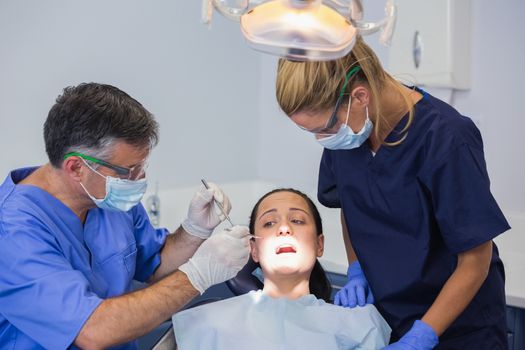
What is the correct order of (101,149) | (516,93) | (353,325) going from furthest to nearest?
(516,93)
(353,325)
(101,149)

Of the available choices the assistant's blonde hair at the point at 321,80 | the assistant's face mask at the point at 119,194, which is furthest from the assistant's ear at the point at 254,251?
the assistant's blonde hair at the point at 321,80

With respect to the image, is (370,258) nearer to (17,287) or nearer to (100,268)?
(100,268)

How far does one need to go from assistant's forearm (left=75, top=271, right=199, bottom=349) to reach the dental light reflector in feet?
2.15

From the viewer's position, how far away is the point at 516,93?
2.22 m

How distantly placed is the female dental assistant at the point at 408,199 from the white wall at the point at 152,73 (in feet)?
3.75

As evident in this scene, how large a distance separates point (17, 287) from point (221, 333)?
1.64 feet

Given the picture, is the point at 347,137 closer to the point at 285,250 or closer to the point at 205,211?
the point at 285,250

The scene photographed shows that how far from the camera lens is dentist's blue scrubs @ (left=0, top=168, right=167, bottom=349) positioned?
121 cm

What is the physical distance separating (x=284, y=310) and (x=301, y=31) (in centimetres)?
85

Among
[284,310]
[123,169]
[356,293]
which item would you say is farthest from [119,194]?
[356,293]

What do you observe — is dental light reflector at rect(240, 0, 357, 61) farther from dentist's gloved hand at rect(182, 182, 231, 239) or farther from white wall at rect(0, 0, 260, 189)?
white wall at rect(0, 0, 260, 189)

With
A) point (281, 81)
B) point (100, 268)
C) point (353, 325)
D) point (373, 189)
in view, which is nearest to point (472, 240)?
point (373, 189)

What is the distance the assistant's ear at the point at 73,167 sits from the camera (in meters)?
1.34

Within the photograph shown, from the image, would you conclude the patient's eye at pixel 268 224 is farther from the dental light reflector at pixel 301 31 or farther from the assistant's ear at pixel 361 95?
the dental light reflector at pixel 301 31
